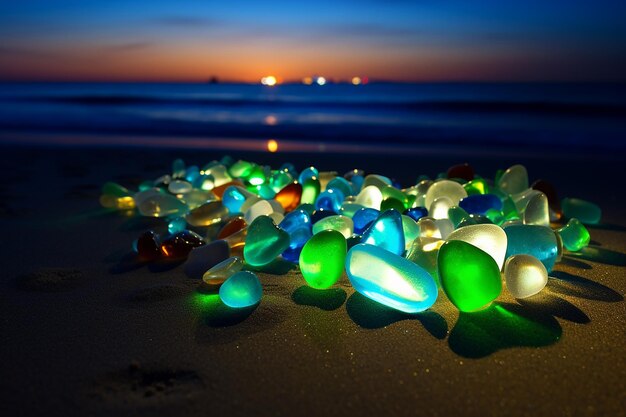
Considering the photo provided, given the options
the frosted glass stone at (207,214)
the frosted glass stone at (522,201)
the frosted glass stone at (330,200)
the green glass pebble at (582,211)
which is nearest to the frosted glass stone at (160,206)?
the frosted glass stone at (207,214)

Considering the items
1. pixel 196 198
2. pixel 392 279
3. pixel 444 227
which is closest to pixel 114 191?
pixel 196 198

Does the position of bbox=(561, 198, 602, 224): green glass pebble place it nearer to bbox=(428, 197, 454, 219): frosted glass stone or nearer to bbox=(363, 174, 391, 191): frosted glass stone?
bbox=(428, 197, 454, 219): frosted glass stone

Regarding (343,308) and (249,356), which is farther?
(343,308)

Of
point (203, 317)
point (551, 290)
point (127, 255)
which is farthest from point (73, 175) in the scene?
point (551, 290)

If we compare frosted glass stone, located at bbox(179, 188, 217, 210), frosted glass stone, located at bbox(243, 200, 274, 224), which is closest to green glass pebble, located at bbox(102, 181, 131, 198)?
frosted glass stone, located at bbox(179, 188, 217, 210)

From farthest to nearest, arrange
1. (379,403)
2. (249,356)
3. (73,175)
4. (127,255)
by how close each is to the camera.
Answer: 1. (73,175)
2. (127,255)
3. (249,356)
4. (379,403)

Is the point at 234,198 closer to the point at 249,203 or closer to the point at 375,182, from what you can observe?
the point at 249,203

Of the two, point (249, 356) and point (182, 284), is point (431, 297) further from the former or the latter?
point (182, 284)
